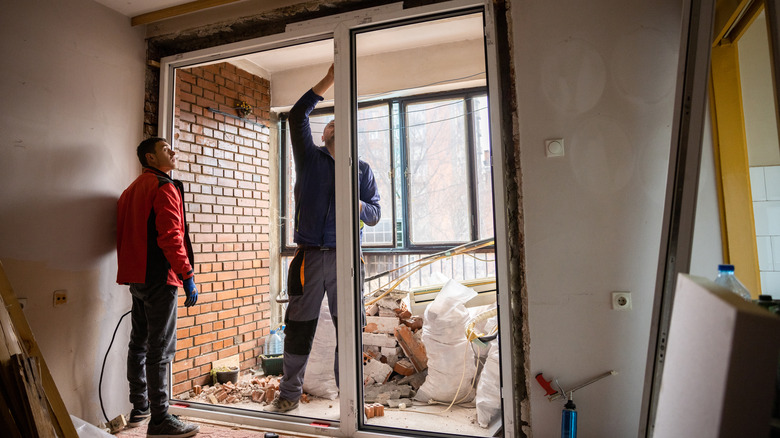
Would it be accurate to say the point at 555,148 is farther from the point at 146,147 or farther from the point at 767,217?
the point at 146,147

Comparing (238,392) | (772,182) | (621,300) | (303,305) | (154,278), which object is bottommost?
(238,392)

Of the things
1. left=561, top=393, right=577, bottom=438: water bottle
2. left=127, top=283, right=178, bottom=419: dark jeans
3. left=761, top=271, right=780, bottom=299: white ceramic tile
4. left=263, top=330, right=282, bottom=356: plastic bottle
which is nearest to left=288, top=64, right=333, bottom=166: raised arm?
left=127, top=283, right=178, bottom=419: dark jeans

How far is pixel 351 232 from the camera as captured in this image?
2.34m

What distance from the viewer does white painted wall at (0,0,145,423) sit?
7.04ft

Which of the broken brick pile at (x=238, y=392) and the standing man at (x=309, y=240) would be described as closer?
the standing man at (x=309, y=240)

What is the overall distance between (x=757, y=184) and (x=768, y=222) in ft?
0.45

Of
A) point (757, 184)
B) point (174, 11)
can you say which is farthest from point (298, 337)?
point (757, 184)

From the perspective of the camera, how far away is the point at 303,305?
276cm

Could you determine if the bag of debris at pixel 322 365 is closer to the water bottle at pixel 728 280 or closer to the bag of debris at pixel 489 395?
the bag of debris at pixel 489 395

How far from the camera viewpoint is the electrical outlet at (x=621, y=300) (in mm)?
1797

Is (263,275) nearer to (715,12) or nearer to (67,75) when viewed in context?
(67,75)

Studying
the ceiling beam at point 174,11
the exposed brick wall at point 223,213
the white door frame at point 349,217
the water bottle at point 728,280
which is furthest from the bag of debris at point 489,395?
the ceiling beam at point 174,11

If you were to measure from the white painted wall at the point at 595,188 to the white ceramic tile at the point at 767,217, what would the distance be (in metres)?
0.44

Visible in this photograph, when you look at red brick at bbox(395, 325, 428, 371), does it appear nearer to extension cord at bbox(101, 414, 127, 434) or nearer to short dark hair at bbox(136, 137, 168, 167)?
extension cord at bbox(101, 414, 127, 434)
